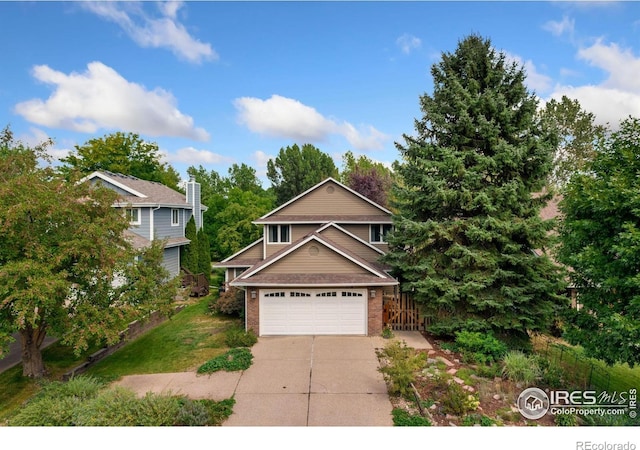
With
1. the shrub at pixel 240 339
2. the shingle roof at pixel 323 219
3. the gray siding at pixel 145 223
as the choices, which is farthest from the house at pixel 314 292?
the gray siding at pixel 145 223

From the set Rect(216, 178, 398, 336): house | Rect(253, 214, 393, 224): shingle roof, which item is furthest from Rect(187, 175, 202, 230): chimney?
Rect(216, 178, 398, 336): house

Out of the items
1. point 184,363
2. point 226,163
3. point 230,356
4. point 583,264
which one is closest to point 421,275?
point 583,264

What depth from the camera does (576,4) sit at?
35.7ft

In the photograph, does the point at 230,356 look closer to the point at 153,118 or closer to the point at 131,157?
the point at 153,118

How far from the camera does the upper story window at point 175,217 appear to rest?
77.8 feet

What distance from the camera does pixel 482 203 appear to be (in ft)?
38.9

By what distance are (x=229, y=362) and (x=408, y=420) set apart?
580cm

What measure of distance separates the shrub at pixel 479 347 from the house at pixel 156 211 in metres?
15.3

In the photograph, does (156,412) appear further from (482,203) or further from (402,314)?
(482,203)

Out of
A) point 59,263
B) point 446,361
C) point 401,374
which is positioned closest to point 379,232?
point 446,361

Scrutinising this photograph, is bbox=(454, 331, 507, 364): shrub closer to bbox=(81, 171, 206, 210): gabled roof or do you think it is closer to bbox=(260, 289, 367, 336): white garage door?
bbox=(260, 289, 367, 336): white garage door

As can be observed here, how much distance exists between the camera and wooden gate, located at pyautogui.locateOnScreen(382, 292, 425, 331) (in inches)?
545

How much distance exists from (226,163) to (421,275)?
48.4 m

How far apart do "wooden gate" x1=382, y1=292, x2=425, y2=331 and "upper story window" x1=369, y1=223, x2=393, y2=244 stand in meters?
5.94
